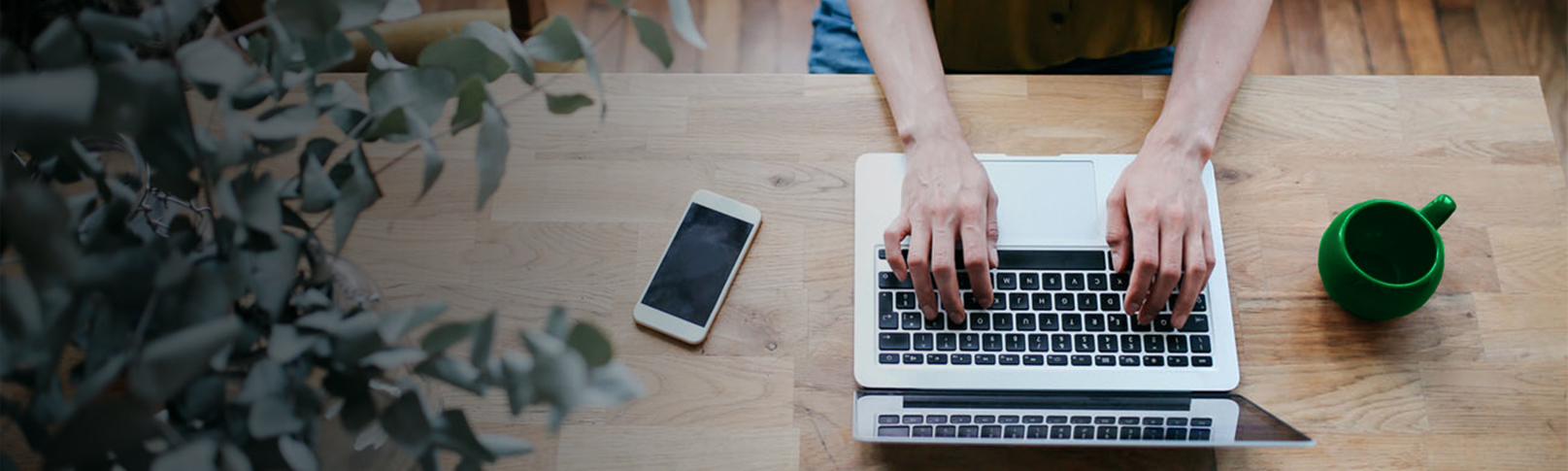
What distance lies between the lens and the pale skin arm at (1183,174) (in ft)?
2.76

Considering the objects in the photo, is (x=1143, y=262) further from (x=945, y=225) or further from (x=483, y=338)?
(x=483, y=338)

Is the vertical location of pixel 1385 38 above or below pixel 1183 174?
below

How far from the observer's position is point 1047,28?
1.15 meters

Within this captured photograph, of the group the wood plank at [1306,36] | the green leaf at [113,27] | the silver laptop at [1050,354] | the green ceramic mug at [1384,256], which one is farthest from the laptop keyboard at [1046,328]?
the wood plank at [1306,36]

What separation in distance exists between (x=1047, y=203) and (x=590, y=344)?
626 mm

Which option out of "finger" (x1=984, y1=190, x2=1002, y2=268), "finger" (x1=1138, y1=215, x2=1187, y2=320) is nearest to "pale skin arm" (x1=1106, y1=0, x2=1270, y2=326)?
"finger" (x1=1138, y1=215, x2=1187, y2=320)

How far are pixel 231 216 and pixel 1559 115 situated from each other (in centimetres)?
214

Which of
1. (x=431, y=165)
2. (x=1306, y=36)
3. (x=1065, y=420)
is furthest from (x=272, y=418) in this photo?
(x=1306, y=36)

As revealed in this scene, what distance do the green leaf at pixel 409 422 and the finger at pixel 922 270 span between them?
507 mm

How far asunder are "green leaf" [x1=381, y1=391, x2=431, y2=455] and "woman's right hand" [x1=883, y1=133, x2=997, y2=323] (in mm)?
508

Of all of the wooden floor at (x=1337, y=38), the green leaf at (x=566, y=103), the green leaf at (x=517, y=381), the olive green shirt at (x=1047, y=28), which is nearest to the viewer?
the green leaf at (x=517, y=381)

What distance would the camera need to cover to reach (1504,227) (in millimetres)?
912

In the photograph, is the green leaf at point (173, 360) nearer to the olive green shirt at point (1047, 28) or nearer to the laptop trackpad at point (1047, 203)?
the laptop trackpad at point (1047, 203)

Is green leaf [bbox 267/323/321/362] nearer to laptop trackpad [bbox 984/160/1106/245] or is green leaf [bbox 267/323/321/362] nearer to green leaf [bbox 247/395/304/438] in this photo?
green leaf [bbox 247/395/304/438]
